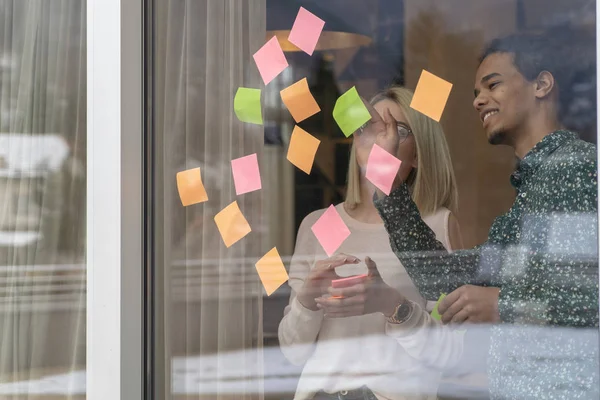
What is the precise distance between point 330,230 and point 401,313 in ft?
0.79

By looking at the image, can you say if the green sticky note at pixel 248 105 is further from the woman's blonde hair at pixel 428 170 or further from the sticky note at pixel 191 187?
the woman's blonde hair at pixel 428 170

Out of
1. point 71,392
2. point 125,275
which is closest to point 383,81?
point 125,275

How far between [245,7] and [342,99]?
309mm

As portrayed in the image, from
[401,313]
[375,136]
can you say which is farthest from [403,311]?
[375,136]

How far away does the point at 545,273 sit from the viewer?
53.6 inches

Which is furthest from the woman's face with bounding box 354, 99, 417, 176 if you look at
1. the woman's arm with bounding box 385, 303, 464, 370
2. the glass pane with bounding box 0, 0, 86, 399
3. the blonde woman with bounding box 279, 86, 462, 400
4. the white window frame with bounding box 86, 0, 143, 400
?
the glass pane with bounding box 0, 0, 86, 399

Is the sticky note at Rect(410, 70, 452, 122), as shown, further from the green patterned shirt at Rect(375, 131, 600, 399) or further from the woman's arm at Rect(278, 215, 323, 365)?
the woman's arm at Rect(278, 215, 323, 365)

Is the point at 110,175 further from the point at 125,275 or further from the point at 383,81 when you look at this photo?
the point at 383,81

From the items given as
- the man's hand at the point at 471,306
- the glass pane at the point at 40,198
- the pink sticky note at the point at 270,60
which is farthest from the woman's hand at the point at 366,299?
the glass pane at the point at 40,198

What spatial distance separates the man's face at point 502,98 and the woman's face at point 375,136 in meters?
0.17

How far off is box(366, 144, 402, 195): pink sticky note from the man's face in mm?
226

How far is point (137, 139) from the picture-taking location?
158cm

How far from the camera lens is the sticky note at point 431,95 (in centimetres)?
152

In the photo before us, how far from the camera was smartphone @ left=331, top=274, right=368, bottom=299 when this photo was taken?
5.63 feet
